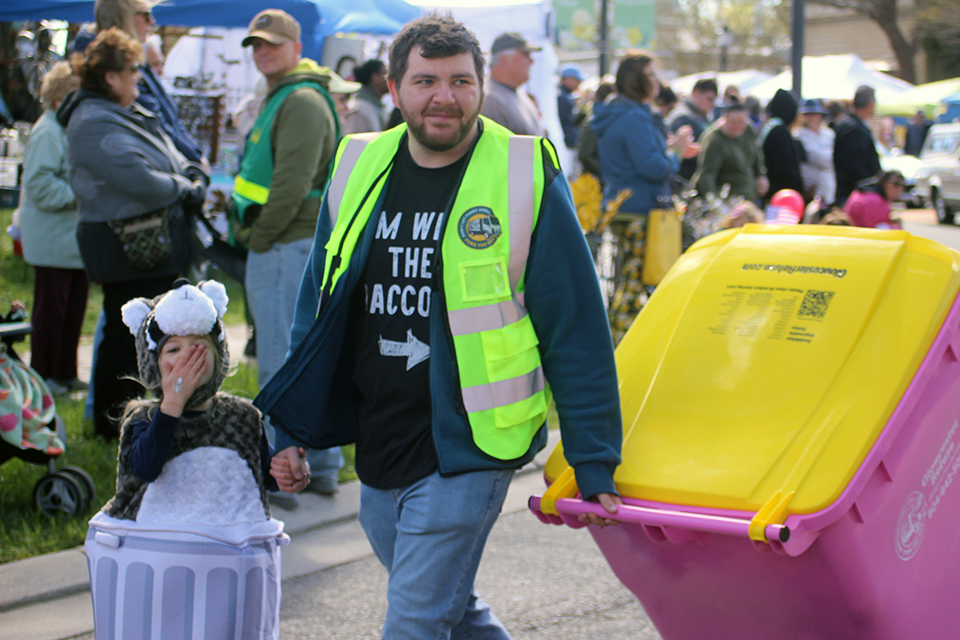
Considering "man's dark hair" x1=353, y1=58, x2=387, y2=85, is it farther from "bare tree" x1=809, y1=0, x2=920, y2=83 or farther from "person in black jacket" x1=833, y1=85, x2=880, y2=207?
"bare tree" x1=809, y1=0, x2=920, y2=83

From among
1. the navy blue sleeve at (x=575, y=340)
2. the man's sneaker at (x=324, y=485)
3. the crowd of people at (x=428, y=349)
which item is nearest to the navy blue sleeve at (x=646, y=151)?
the man's sneaker at (x=324, y=485)

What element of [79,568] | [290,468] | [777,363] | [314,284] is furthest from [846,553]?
[79,568]

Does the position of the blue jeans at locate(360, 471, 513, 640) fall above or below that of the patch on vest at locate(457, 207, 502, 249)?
below

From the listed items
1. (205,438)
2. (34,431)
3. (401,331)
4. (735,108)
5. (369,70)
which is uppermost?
(369,70)

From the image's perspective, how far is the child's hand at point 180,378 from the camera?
2502 mm

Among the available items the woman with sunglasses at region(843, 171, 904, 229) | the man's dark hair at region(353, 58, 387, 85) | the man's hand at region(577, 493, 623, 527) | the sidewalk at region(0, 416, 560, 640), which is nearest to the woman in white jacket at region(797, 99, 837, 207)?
the woman with sunglasses at region(843, 171, 904, 229)

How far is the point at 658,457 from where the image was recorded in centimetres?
248

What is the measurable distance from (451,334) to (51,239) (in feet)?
14.7

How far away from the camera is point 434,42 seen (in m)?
2.34

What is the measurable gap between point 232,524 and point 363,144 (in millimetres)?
996

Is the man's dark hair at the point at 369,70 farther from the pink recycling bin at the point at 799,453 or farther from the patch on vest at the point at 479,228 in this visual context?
the patch on vest at the point at 479,228

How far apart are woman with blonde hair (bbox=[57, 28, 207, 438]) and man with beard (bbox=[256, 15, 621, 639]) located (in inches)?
93.4

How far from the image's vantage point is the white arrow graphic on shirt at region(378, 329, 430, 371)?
2389 mm

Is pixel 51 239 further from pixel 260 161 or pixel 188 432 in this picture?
pixel 188 432
